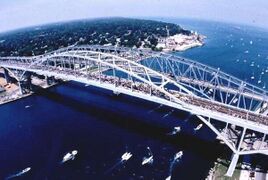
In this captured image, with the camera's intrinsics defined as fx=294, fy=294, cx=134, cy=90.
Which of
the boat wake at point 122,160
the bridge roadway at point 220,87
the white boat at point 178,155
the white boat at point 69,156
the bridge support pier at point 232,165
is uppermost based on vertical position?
the bridge roadway at point 220,87

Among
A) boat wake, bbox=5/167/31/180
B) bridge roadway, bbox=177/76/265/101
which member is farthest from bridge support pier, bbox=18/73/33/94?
bridge roadway, bbox=177/76/265/101

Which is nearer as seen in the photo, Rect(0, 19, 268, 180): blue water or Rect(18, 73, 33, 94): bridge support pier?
Rect(0, 19, 268, 180): blue water

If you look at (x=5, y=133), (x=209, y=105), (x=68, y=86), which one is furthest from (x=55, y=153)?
(x=68, y=86)

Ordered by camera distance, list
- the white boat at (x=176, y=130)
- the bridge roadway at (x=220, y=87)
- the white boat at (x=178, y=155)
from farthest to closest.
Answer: the bridge roadway at (x=220, y=87)
the white boat at (x=176, y=130)
the white boat at (x=178, y=155)

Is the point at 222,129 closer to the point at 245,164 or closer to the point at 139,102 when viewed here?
the point at 245,164

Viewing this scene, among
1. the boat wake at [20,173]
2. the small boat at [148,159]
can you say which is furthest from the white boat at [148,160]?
the boat wake at [20,173]

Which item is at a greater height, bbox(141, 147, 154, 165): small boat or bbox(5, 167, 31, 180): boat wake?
bbox(141, 147, 154, 165): small boat

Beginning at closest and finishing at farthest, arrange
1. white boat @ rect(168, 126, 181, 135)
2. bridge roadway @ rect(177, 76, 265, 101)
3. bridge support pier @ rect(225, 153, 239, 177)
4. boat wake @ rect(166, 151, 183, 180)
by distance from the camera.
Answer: bridge support pier @ rect(225, 153, 239, 177) → boat wake @ rect(166, 151, 183, 180) → white boat @ rect(168, 126, 181, 135) → bridge roadway @ rect(177, 76, 265, 101)

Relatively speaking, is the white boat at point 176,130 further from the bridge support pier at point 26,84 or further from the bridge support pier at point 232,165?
the bridge support pier at point 26,84

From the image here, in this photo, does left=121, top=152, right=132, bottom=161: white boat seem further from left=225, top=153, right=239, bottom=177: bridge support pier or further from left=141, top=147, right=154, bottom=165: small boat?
left=225, top=153, right=239, bottom=177: bridge support pier
